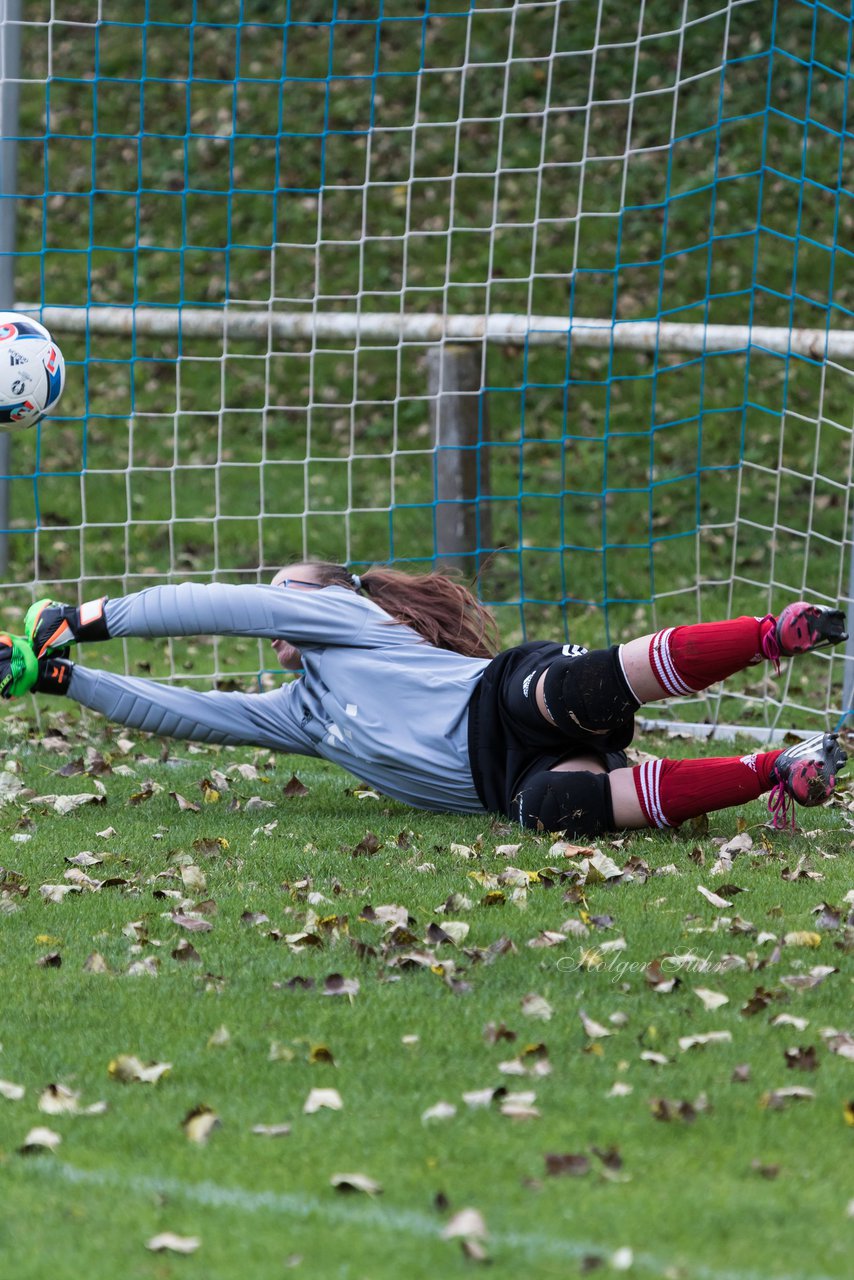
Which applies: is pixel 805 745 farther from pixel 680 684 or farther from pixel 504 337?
pixel 504 337

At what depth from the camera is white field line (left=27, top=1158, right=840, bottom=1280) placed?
8.43ft

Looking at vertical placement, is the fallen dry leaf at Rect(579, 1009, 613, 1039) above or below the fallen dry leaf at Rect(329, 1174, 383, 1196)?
above

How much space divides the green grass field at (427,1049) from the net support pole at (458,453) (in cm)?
335

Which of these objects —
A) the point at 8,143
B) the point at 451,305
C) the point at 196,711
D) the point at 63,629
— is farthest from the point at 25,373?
the point at 451,305

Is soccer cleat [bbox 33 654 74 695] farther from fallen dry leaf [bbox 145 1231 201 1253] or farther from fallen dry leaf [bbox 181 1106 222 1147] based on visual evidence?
fallen dry leaf [bbox 145 1231 201 1253]

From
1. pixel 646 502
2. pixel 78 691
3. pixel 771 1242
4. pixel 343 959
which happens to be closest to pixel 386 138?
pixel 646 502

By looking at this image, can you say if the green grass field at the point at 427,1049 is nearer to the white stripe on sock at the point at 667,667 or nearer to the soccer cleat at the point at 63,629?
the white stripe on sock at the point at 667,667

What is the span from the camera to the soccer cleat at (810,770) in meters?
4.81

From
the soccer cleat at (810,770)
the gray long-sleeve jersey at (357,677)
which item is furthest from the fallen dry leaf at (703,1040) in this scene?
the gray long-sleeve jersey at (357,677)

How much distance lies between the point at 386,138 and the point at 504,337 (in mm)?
7944

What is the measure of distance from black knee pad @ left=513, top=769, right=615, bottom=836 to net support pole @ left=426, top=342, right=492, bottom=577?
3469 millimetres

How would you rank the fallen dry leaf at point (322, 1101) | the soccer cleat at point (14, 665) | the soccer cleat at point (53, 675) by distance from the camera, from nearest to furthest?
the fallen dry leaf at point (322, 1101), the soccer cleat at point (14, 665), the soccer cleat at point (53, 675)

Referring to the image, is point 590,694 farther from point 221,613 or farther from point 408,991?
point 408,991

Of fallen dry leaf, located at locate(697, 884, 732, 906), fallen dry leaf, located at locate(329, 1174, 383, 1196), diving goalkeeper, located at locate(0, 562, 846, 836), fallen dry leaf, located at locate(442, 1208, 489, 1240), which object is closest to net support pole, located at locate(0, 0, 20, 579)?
diving goalkeeper, located at locate(0, 562, 846, 836)
